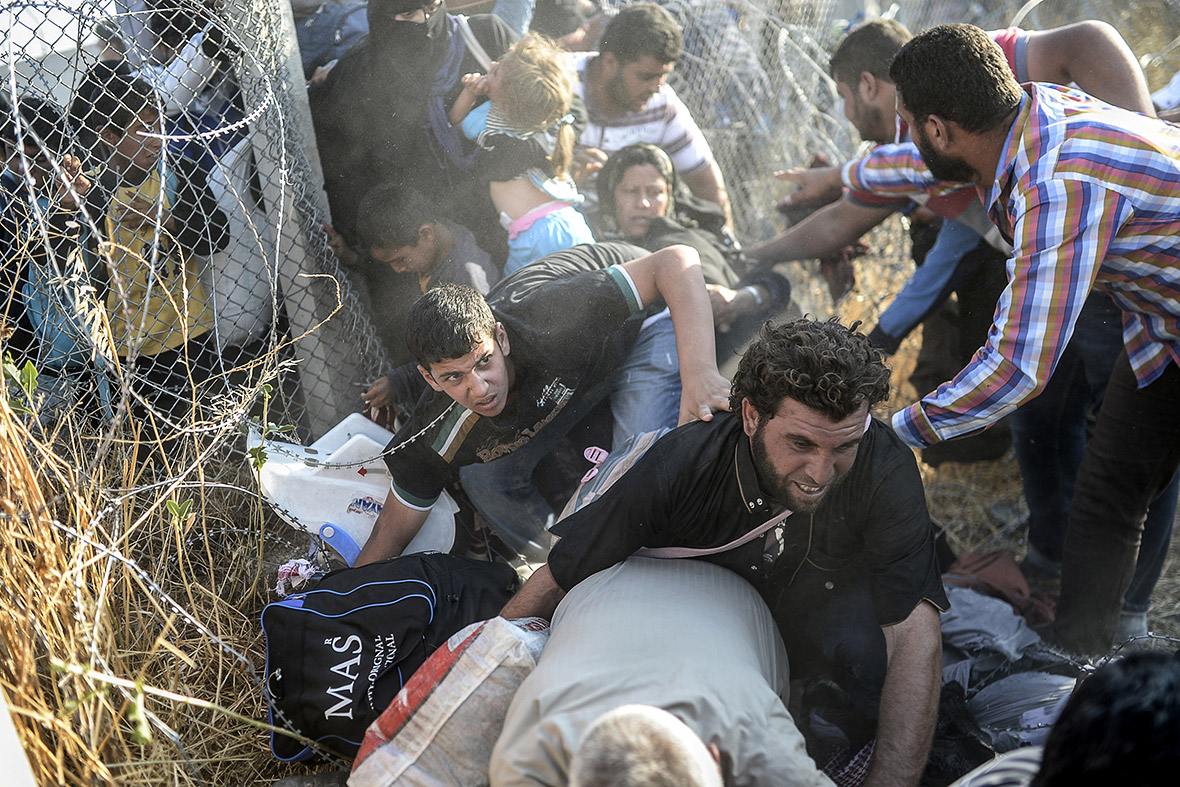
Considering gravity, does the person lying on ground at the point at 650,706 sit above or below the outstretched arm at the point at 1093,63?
below

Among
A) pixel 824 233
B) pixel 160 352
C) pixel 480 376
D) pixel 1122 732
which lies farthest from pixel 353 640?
pixel 824 233

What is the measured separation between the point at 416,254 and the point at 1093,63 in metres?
2.77

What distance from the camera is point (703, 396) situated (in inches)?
110

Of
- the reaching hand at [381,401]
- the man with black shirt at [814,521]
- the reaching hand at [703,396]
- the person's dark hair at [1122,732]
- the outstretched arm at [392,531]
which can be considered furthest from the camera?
the reaching hand at [381,401]

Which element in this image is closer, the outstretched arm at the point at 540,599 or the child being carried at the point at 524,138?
the outstretched arm at the point at 540,599

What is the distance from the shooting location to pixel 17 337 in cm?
352

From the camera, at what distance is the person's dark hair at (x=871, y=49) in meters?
3.85

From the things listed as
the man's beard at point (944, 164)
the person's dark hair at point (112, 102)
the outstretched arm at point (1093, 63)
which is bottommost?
the man's beard at point (944, 164)

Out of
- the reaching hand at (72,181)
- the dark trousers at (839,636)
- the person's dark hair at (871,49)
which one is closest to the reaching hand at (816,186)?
the person's dark hair at (871,49)

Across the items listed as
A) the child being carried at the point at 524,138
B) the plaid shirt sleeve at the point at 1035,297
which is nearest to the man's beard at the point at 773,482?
the plaid shirt sleeve at the point at 1035,297

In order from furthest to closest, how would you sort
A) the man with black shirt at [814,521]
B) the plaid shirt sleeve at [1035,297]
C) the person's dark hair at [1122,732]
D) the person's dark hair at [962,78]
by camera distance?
the person's dark hair at [962,78] < the plaid shirt sleeve at [1035,297] < the man with black shirt at [814,521] < the person's dark hair at [1122,732]

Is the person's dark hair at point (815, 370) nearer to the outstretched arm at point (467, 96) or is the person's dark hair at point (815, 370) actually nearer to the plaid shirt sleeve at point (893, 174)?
the plaid shirt sleeve at point (893, 174)

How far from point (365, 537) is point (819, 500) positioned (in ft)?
6.21

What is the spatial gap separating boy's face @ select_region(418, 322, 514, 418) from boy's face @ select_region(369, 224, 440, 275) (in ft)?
2.82
